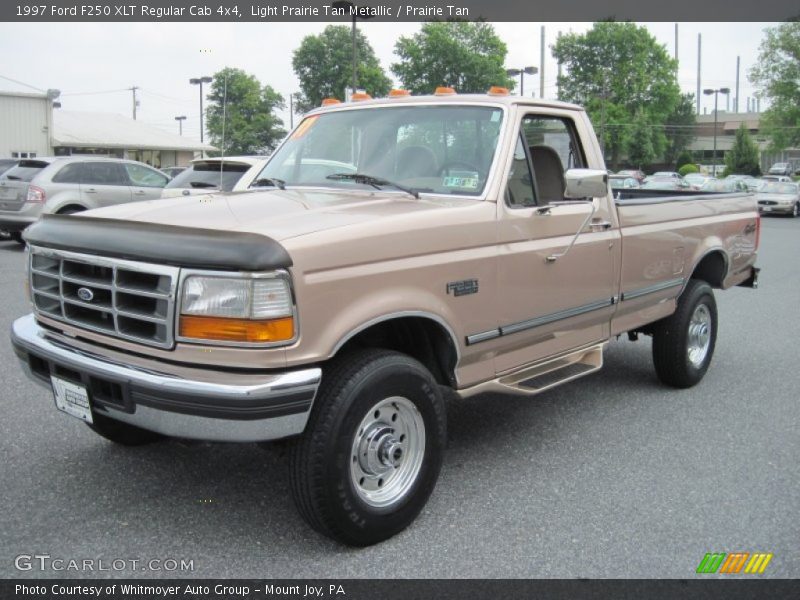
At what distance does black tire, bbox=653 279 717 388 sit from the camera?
589 centimetres

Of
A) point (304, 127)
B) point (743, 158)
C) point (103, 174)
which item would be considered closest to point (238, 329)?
point (304, 127)

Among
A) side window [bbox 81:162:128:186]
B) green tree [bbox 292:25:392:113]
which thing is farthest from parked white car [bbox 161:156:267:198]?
green tree [bbox 292:25:392:113]

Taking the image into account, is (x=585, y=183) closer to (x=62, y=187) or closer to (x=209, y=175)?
(x=209, y=175)

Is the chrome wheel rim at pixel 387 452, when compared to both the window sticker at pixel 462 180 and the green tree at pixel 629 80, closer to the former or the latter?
the window sticker at pixel 462 180

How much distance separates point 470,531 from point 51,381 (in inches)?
80.7

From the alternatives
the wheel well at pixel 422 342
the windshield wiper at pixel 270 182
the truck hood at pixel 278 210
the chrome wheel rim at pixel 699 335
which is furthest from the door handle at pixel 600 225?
the windshield wiper at pixel 270 182

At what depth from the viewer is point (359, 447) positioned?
135 inches

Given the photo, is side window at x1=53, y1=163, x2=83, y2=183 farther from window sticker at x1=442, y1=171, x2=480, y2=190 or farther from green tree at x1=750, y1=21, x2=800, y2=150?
green tree at x1=750, y1=21, x2=800, y2=150

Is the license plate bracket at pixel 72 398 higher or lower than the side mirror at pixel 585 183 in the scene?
lower

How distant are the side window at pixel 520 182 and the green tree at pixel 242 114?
164cm

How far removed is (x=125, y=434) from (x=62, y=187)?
1116 cm

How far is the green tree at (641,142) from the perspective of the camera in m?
70.7

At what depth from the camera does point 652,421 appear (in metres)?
5.30

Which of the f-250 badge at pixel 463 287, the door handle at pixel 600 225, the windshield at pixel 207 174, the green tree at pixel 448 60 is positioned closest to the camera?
the f-250 badge at pixel 463 287
